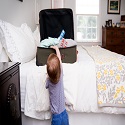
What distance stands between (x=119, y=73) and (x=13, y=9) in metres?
1.86

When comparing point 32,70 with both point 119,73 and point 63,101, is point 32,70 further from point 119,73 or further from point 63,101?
point 119,73

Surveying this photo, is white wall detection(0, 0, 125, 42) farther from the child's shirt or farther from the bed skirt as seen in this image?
the bed skirt

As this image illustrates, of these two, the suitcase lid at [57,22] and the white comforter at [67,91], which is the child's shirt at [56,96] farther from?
the suitcase lid at [57,22]

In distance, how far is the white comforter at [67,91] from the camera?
1616mm

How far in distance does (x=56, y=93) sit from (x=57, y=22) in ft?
4.75

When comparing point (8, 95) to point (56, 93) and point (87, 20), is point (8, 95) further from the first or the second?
point (87, 20)

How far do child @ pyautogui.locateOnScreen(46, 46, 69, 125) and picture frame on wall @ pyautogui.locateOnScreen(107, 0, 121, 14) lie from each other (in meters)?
4.40

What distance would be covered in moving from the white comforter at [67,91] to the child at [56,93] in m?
0.10

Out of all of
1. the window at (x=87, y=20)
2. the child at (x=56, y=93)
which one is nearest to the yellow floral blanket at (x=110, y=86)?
the child at (x=56, y=93)

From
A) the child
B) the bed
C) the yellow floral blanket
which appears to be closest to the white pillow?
the bed

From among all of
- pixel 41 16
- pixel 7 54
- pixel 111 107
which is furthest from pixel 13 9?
pixel 111 107

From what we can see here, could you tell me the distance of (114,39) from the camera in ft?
16.5

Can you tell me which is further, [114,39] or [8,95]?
[114,39]

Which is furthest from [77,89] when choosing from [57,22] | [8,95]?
[57,22]
